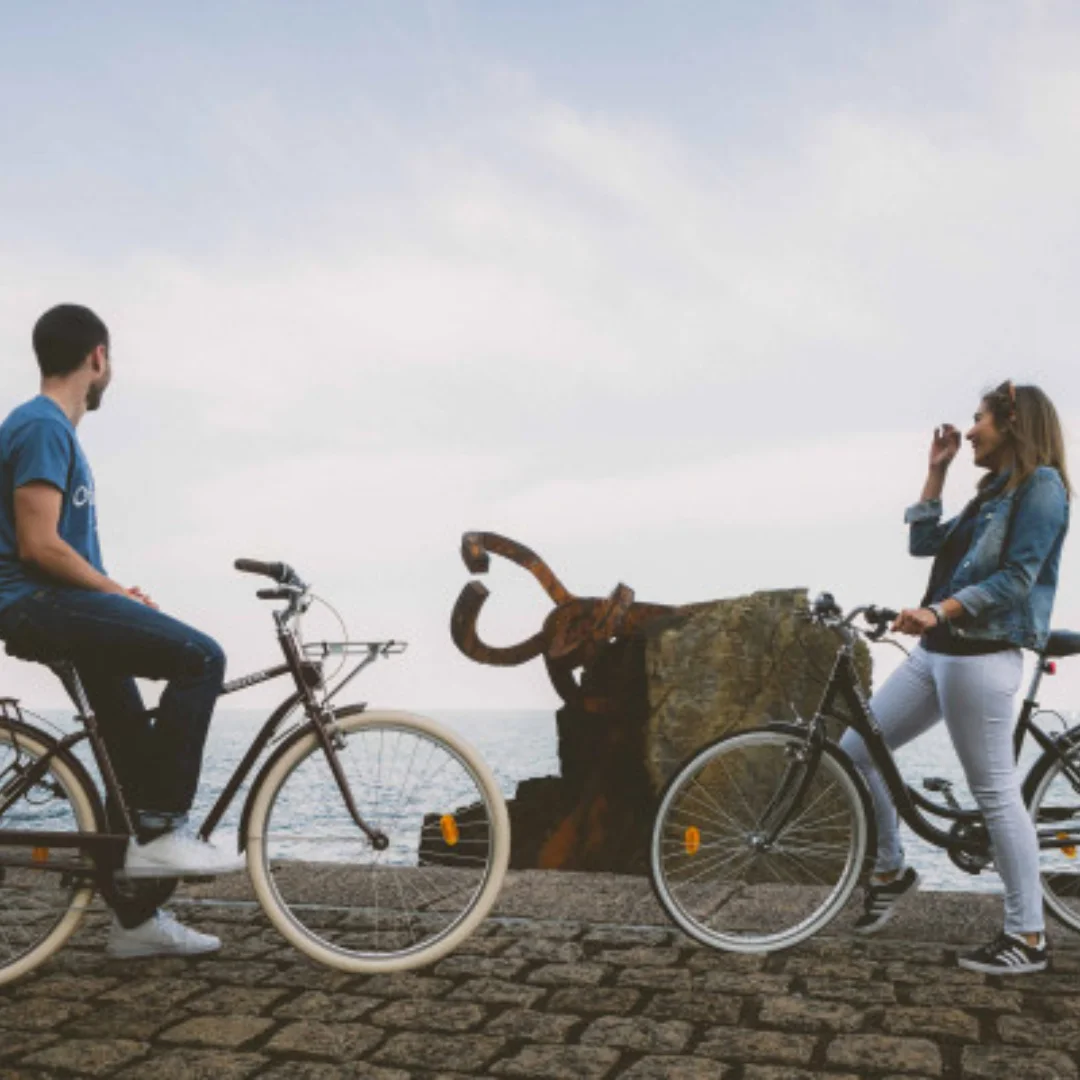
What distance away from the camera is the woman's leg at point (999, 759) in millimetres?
4508

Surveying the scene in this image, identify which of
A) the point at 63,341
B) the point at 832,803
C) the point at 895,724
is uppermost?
the point at 63,341

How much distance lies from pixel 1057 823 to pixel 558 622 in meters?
2.67

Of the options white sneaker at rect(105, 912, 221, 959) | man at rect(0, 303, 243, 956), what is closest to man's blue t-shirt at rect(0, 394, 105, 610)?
man at rect(0, 303, 243, 956)

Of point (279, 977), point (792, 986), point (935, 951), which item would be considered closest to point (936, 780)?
point (935, 951)

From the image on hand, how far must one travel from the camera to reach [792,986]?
4215 mm

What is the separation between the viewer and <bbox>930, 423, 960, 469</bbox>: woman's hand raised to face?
5055 millimetres

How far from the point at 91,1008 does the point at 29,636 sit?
119cm

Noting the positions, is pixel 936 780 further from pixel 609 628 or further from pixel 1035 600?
pixel 609 628

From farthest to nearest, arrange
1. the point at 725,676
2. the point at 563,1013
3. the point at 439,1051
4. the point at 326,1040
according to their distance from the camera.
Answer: the point at 725,676
the point at 563,1013
the point at 326,1040
the point at 439,1051

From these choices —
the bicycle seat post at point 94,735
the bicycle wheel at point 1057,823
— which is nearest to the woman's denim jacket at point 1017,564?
the bicycle wheel at point 1057,823

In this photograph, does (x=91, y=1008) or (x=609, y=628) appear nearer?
(x=91, y=1008)

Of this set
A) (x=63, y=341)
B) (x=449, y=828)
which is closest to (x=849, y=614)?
(x=449, y=828)

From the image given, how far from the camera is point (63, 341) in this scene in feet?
14.6

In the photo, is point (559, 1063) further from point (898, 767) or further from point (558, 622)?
point (558, 622)
